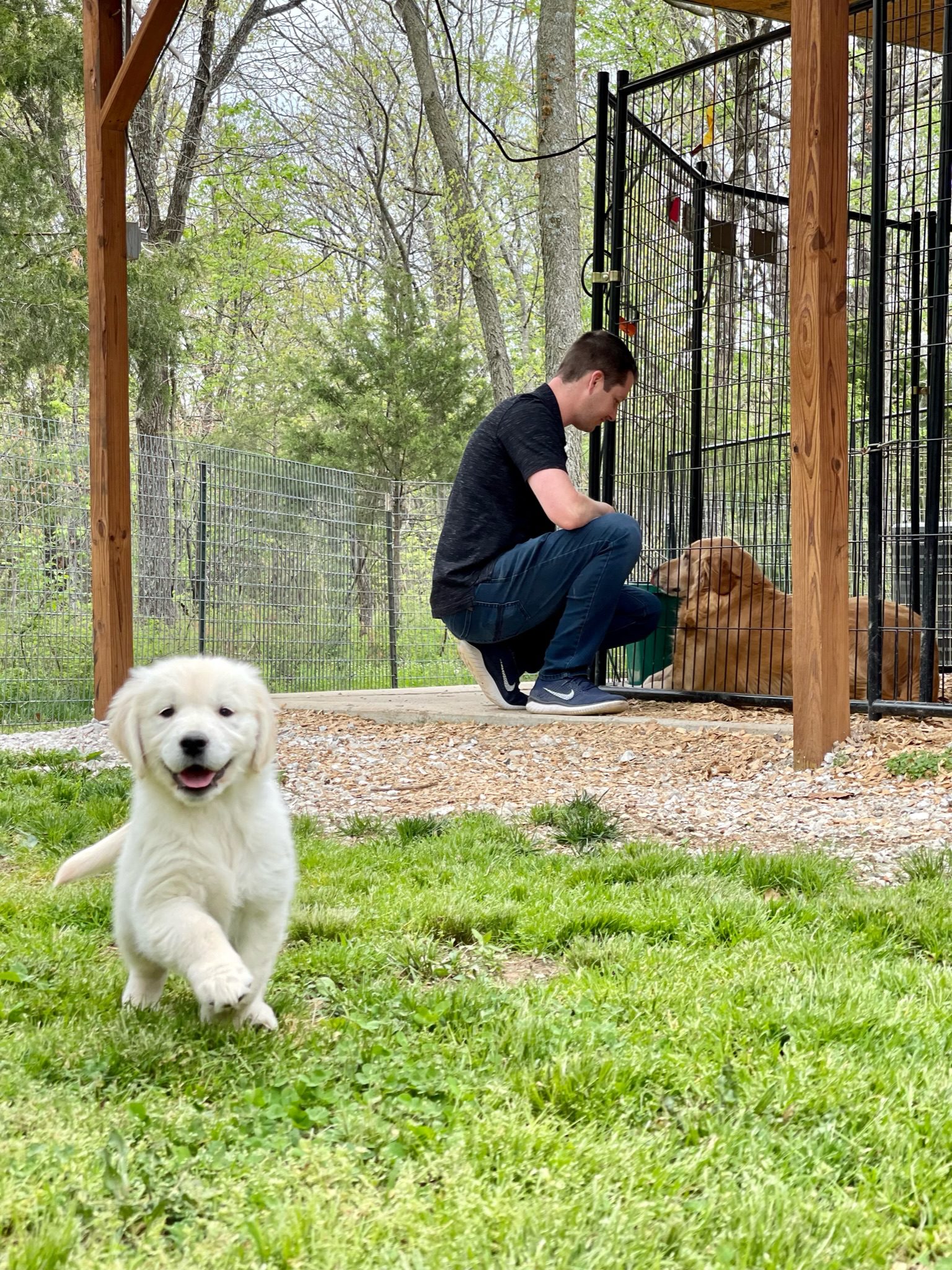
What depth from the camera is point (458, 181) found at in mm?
15688

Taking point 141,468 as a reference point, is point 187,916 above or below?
below

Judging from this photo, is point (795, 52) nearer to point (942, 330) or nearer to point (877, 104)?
point (877, 104)

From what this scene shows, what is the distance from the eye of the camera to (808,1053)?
2.04m

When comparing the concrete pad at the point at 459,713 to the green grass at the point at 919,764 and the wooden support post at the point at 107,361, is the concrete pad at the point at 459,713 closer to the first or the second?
the green grass at the point at 919,764

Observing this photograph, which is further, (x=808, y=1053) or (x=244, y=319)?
(x=244, y=319)

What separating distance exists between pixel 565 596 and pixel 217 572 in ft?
13.0

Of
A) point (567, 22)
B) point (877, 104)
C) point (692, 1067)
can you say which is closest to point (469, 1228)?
point (692, 1067)

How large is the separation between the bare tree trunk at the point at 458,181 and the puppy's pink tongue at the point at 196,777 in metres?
13.8

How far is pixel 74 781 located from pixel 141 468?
439 cm

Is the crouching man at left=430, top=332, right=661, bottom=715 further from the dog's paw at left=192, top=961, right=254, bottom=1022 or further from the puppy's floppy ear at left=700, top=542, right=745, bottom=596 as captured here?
the dog's paw at left=192, top=961, right=254, bottom=1022

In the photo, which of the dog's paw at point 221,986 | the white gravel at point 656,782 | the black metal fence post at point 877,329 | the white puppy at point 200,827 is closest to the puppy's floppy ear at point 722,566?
the black metal fence post at point 877,329

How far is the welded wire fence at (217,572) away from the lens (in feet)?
27.8

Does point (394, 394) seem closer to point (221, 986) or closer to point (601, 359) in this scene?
point (601, 359)

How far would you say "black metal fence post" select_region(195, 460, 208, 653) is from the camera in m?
9.31
